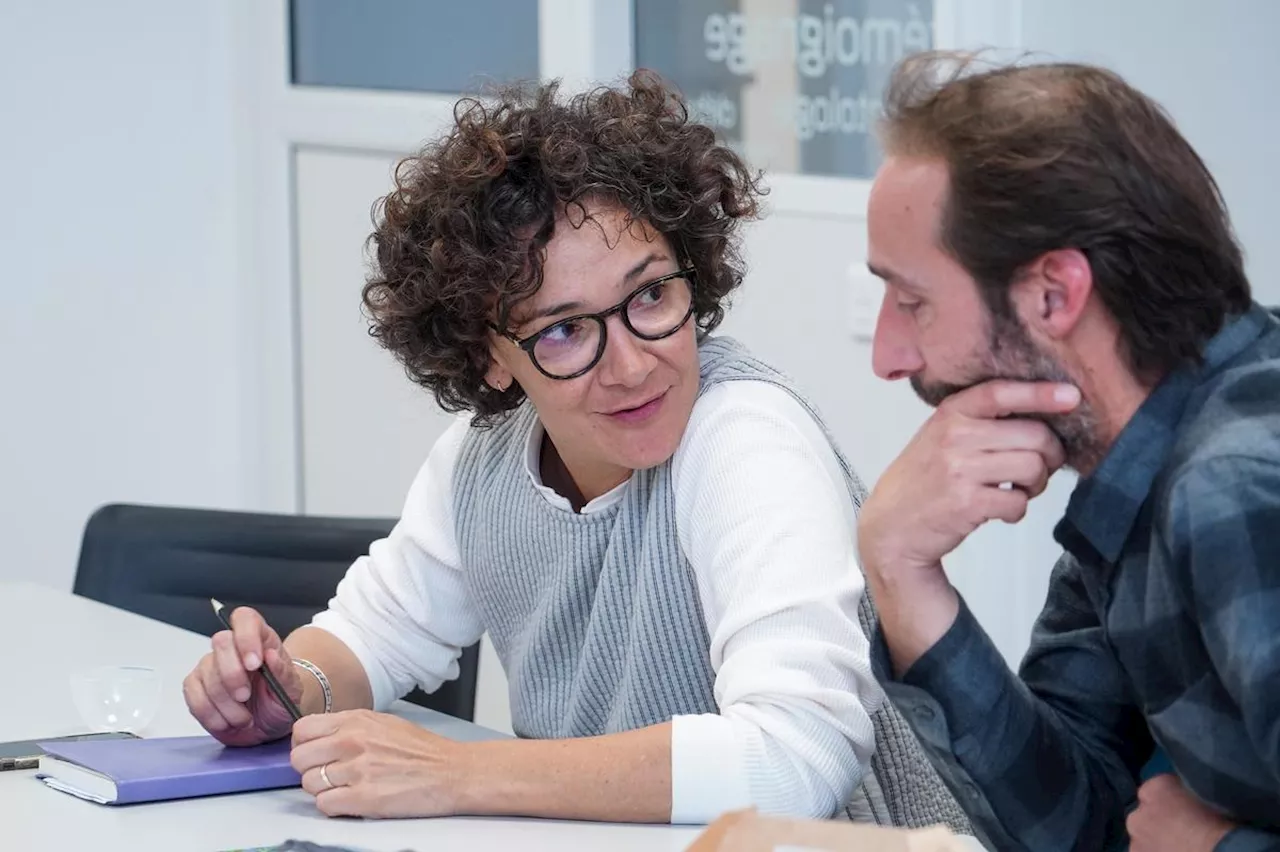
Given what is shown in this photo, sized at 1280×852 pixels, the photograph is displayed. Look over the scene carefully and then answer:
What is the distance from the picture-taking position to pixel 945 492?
145 cm

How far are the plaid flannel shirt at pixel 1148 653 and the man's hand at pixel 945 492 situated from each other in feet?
0.11

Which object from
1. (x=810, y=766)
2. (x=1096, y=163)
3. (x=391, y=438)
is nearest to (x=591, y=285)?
(x=810, y=766)

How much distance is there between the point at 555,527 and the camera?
1949 millimetres

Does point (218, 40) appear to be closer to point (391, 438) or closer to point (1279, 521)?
point (391, 438)

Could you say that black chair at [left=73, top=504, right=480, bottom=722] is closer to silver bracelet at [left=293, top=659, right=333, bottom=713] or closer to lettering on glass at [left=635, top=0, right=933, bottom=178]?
silver bracelet at [left=293, top=659, right=333, bottom=713]

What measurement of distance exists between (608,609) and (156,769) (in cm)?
49

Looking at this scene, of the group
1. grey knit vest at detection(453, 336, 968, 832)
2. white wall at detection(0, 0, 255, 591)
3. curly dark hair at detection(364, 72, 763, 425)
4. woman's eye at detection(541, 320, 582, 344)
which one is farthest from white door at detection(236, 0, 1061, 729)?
woman's eye at detection(541, 320, 582, 344)

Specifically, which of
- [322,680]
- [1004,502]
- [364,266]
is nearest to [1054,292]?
[1004,502]

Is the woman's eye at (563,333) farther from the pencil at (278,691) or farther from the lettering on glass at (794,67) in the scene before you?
the lettering on glass at (794,67)

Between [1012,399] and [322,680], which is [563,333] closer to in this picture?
[322,680]

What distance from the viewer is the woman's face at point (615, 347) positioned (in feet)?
5.97

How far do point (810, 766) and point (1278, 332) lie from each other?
563mm

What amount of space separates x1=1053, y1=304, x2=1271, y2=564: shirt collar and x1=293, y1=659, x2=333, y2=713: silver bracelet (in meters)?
0.94

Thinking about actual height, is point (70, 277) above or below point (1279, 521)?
above
